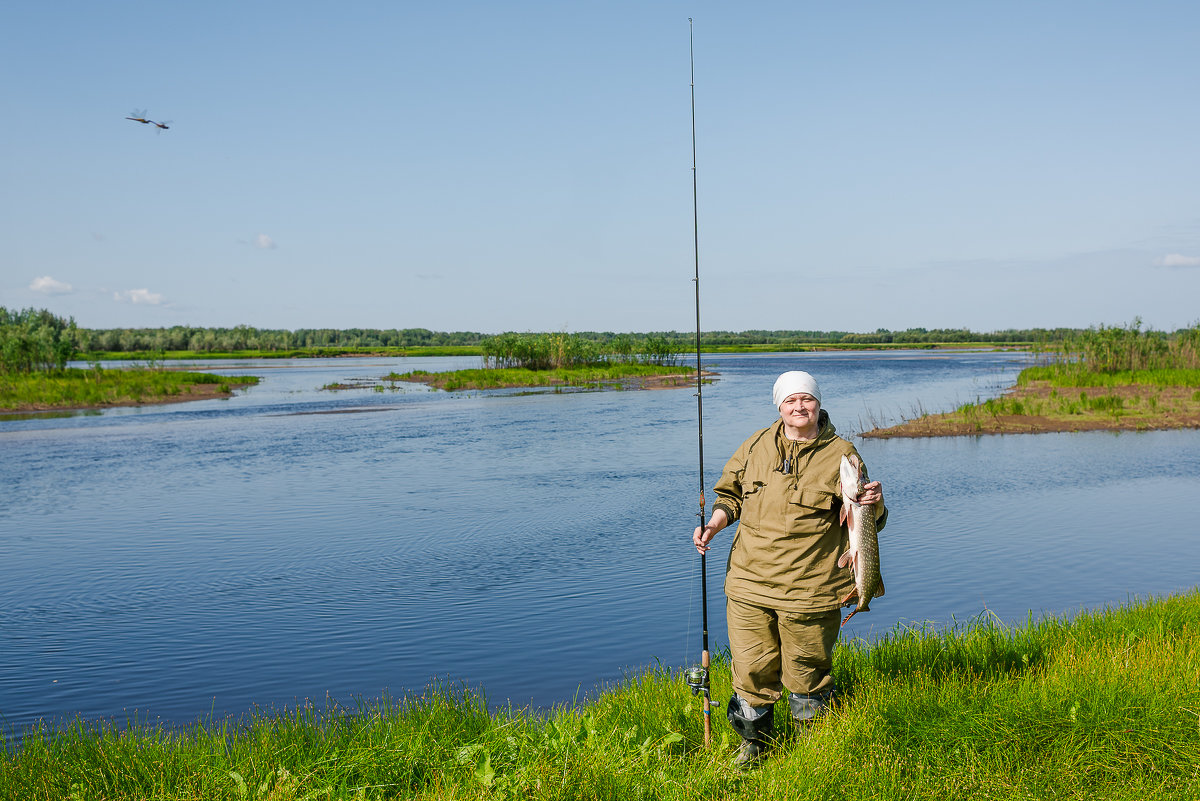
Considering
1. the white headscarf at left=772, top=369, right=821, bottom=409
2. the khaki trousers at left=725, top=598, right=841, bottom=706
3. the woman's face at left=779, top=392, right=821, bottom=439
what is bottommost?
the khaki trousers at left=725, top=598, right=841, bottom=706

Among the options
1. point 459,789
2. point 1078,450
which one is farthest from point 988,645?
point 1078,450

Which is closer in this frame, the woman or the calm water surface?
the woman

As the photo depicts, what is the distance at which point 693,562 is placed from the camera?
11.8 meters

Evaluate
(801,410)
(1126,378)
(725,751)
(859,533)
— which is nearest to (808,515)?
(859,533)

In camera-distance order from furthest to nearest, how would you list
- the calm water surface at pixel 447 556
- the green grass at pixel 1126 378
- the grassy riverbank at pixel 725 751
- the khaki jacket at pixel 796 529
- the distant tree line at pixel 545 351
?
Answer: the distant tree line at pixel 545 351 < the green grass at pixel 1126 378 < the calm water surface at pixel 447 556 < the khaki jacket at pixel 796 529 < the grassy riverbank at pixel 725 751

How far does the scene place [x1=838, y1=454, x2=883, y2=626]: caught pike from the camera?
162 inches

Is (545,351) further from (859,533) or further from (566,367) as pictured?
(859,533)

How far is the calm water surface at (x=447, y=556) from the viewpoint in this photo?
7.96 metres

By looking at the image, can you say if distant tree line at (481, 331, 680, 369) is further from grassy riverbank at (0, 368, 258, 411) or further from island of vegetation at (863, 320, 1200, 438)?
island of vegetation at (863, 320, 1200, 438)

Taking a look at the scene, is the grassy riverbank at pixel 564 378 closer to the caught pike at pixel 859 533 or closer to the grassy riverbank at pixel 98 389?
the grassy riverbank at pixel 98 389

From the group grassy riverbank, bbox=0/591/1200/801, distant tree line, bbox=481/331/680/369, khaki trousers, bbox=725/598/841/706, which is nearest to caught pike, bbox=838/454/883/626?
khaki trousers, bbox=725/598/841/706

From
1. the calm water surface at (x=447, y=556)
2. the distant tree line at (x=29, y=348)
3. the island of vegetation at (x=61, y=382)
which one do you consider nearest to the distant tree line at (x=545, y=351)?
the island of vegetation at (x=61, y=382)

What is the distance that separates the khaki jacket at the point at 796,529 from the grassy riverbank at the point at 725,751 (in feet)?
2.40

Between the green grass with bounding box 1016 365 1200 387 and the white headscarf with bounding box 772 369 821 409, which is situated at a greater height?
the white headscarf with bounding box 772 369 821 409
